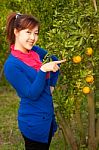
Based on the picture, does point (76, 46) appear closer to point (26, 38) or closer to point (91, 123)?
A: point (26, 38)

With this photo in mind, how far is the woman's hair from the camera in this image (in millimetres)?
2947

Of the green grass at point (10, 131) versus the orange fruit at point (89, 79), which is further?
the green grass at point (10, 131)

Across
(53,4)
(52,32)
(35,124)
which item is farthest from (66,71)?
(53,4)

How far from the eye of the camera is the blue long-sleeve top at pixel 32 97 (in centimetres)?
279

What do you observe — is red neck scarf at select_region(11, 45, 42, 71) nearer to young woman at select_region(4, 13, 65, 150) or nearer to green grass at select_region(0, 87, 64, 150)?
young woman at select_region(4, 13, 65, 150)

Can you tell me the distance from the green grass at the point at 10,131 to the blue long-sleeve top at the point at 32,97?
245cm

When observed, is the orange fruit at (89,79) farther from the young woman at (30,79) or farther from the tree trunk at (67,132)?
the tree trunk at (67,132)

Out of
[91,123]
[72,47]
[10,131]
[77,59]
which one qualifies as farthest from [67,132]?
[72,47]

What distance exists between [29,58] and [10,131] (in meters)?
3.52

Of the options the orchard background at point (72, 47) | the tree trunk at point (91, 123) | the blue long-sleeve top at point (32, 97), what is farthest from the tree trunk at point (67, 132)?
the blue long-sleeve top at point (32, 97)

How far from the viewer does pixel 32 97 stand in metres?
2.82

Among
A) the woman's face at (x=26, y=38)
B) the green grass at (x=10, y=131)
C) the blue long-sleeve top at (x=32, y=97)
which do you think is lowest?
the green grass at (x=10, y=131)

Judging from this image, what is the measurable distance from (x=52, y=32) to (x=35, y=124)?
2.35 ft

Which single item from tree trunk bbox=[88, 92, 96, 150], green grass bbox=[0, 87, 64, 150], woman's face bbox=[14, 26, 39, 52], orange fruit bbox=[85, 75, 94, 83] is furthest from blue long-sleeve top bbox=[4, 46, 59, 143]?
green grass bbox=[0, 87, 64, 150]
